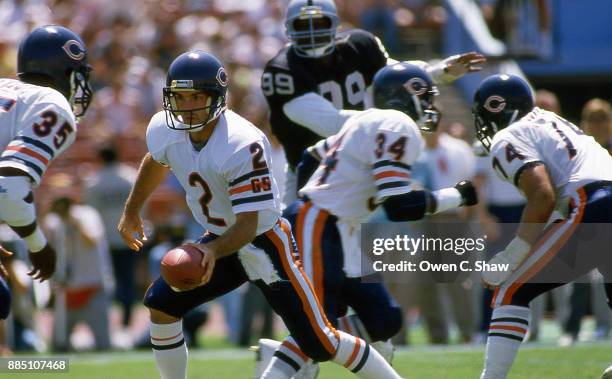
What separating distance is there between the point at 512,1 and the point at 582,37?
1525 millimetres

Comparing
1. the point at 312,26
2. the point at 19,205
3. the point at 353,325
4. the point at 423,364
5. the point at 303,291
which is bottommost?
the point at 423,364

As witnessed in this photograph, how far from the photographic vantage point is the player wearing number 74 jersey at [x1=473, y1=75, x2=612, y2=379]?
591 centimetres

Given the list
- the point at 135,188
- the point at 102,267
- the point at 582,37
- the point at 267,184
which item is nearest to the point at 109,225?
the point at 102,267

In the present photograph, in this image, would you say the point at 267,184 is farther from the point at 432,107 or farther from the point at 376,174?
the point at 432,107

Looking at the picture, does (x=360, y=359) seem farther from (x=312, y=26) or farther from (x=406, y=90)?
(x=312, y=26)

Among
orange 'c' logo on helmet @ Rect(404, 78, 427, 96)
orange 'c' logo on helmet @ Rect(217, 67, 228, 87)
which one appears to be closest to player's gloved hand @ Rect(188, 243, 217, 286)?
orange 'c' logo on helmet @ Rect(217, 67, 228, 87)

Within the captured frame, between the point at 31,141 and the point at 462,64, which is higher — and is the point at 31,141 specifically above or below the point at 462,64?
above

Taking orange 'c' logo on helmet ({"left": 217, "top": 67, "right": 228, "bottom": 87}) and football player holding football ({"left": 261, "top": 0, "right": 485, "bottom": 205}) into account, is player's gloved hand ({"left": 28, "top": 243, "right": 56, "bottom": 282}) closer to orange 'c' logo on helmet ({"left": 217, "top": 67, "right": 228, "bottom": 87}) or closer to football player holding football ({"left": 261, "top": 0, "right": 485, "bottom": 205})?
orange 'c' logo on helmet ({"left": 217, "top": 67, "right": 228, "bottom": 87})

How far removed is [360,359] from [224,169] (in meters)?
1.09

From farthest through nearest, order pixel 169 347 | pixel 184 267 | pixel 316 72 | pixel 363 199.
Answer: pixel 316 72 → pixel 363 199 → pixel 169 347 → pixel 184 267

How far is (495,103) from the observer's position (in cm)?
632

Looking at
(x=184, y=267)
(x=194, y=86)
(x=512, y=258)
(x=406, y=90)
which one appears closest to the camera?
(x=184, y=267)

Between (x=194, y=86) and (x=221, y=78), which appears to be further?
(x=221, y=78)

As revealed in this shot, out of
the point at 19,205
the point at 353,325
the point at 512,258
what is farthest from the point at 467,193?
the point at 19,205
